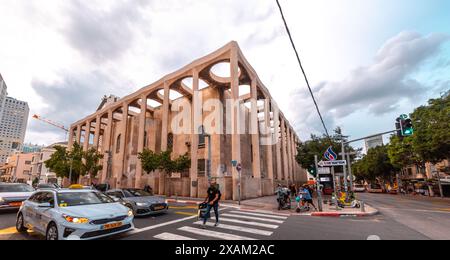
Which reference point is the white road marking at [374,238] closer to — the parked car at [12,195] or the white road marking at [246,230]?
the white road marking at [246,230]

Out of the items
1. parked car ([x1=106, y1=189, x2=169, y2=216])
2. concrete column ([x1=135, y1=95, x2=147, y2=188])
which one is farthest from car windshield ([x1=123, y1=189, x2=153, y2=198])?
concrete column ([x1=135, y1=95, x2=147, y2=188])

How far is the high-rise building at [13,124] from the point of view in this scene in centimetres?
12850

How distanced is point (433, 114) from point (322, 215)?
22.4 metres

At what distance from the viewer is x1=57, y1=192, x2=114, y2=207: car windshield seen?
638cm

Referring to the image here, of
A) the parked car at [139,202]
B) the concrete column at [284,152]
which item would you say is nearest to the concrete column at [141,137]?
the parked car at [139,202]

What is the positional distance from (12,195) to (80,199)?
7.17 metres

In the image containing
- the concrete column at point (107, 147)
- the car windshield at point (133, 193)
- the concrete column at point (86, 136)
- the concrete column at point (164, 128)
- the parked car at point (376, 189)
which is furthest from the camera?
the parked car at point (376, 189)

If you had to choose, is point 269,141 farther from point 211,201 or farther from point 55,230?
point 55,230

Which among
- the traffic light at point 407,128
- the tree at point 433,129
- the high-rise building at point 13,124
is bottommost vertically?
the traffic light at point 407,128

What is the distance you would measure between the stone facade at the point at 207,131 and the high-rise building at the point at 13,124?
13713 cm

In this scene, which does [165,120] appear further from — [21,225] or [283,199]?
[21,225]
